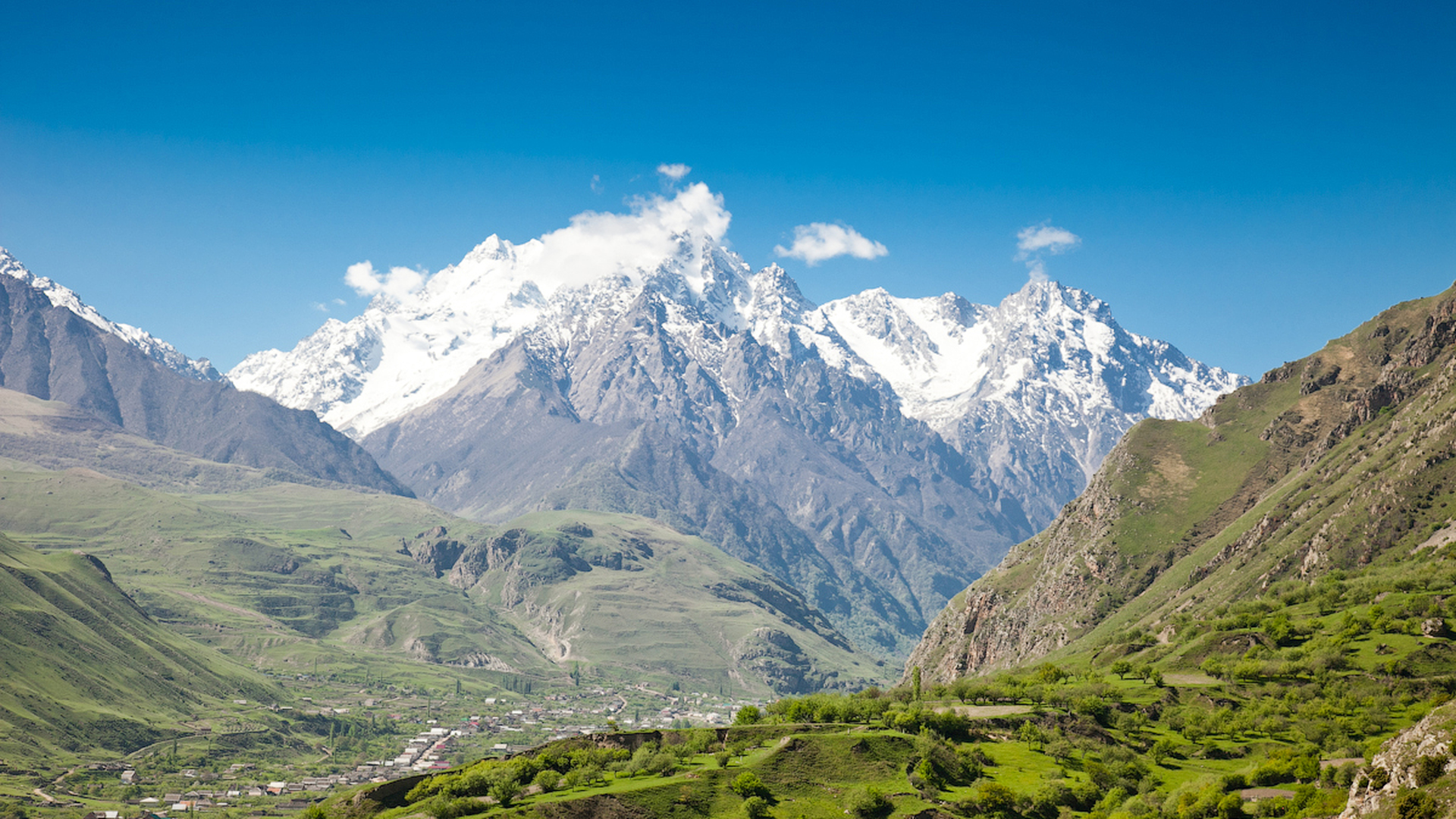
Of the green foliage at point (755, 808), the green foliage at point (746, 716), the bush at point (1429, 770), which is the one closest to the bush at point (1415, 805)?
the bush at point (1429, 770)

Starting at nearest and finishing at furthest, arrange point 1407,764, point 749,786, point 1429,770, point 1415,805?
point 1415,805 < point 1429,770 < point 1407,764 < point 749,786

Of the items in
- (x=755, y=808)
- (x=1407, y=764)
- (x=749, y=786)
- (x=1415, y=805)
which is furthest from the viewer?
(x=749, y=786)

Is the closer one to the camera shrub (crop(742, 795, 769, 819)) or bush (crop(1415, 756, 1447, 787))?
bush (crop(1415, 756, 1447, 787))

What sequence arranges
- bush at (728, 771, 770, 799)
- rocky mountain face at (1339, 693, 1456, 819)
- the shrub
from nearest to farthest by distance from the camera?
rocky mountain face at (1339, 693, 1456, 819), the shrub, bush at (728, 771, 770, 799)

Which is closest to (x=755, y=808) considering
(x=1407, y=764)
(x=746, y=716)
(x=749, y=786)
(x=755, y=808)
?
(x=755, y=808)

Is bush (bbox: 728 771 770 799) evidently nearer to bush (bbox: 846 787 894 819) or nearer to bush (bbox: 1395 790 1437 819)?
bush (bbox: 846 787 894 819)

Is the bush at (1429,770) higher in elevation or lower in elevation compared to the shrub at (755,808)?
higher

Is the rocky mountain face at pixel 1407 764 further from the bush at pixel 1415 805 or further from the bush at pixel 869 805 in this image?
the bush at pixel 869 805

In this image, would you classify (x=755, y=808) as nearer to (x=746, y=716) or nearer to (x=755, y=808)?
(x=755, y=808)

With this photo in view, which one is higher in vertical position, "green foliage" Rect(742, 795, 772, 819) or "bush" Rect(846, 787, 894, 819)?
"green foliage" Rect(742, 795, 772, 819)

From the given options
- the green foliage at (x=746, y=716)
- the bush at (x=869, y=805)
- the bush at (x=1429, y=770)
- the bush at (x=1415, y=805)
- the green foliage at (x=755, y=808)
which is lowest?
the bush at (x=869, y=805)

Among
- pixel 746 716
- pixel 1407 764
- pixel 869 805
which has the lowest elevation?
pixel 869 805

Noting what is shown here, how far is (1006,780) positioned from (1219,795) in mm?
25039

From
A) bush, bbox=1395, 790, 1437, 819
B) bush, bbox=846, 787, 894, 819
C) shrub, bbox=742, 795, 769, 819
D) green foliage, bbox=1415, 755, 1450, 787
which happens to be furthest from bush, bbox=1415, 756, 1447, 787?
shrub, bbox=742, 795, 769, 819
